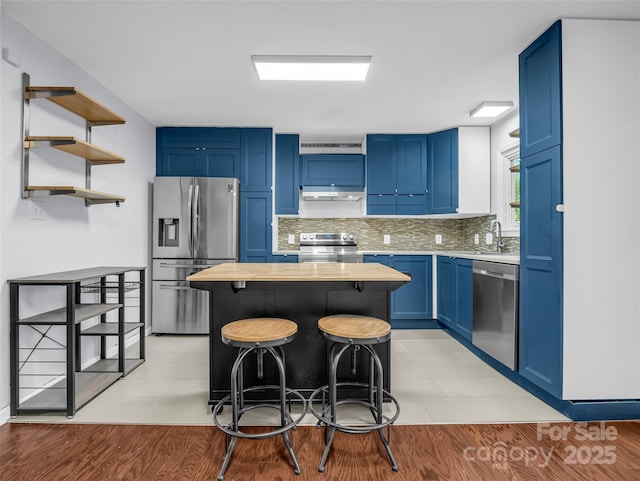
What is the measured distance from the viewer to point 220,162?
4340 mm

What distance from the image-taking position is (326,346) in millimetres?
2330

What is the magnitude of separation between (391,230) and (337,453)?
11.6ft

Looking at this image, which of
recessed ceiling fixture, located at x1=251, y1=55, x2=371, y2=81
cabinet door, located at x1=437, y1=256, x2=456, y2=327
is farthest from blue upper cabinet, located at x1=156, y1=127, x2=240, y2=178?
cabinet door, located at x1=437, y1=256, x2=456, y2=327

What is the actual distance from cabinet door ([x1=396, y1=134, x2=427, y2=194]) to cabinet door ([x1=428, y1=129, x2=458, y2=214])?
0.29 feet

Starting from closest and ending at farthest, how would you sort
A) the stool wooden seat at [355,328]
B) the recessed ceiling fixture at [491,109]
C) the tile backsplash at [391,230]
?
the stool wooden seat at [355,328] → the recessed ceiling fixture at [491,109] → the tile backsplash at [391,230]

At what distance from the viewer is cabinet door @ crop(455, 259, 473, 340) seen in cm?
343

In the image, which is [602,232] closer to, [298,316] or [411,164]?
[298,316]

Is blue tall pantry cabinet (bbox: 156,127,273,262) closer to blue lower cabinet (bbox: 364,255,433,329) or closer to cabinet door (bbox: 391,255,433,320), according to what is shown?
blue lower cabinet (bbox: 364,255,433,329)

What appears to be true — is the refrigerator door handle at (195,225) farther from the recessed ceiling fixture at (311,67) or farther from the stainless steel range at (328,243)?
the recessed ceiling fixture at (311,67)

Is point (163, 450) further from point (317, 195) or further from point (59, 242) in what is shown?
point (317, 195)

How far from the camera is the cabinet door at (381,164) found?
4598 millimetres

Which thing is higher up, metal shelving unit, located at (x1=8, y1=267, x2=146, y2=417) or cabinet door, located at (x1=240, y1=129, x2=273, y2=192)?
cabinet door, located at (x1=240, y1=129, x2=273, y2=192)

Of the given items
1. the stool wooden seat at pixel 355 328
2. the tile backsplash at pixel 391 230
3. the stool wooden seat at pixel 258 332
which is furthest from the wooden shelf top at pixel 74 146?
the tile backsplash at pixel 391 230

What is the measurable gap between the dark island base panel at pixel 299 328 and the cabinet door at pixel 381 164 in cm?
255
